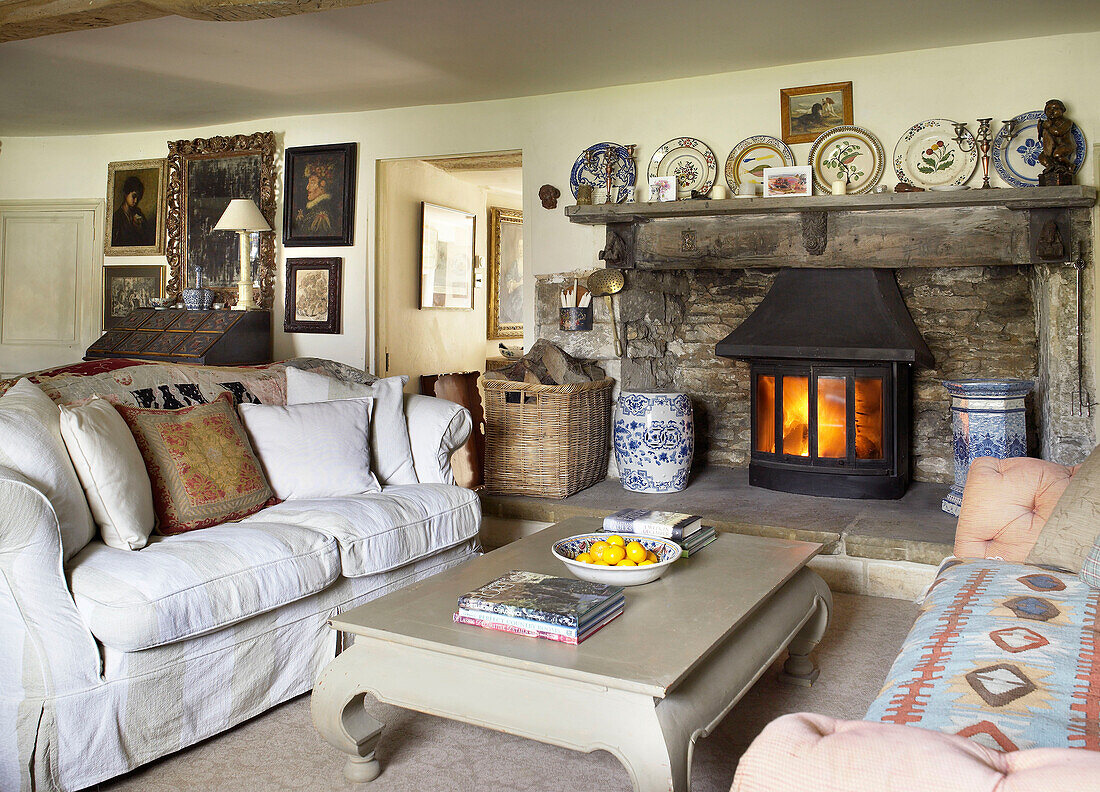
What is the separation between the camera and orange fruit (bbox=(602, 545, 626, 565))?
6.95 feet

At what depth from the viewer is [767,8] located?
11.3ft

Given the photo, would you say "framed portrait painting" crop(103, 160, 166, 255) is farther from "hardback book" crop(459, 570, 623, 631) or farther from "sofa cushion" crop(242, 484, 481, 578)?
"hardback book" crop(459, 570, 623, 631)

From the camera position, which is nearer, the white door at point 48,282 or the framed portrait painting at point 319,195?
the framed portrait painting at point 319,195

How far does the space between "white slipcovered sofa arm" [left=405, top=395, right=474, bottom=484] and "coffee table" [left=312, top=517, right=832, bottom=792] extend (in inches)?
40.1

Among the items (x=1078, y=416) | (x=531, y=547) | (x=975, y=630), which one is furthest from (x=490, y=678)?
(x=1078, y=416)

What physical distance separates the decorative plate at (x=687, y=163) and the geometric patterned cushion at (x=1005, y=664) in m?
2.75

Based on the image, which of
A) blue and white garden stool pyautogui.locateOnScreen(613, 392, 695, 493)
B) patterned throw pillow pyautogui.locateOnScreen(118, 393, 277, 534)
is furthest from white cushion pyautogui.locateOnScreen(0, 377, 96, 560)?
blue and white garden stool pyautogui.locateOnScreen(613, 392, 695, 493)

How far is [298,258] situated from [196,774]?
392cm

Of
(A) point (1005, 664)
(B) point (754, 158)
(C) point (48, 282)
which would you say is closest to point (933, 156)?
(B) point (754, 158)

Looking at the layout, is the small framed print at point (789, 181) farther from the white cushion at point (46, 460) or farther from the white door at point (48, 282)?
the white door at point (48, 282)

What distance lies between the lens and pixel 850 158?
409 cm

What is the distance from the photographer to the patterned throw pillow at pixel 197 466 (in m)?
2.48

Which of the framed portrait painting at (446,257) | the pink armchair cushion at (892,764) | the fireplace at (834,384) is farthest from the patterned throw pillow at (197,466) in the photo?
the framed portrait painting at (446,257)

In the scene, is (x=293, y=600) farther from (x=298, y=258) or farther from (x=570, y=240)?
(x=298, y=258)
